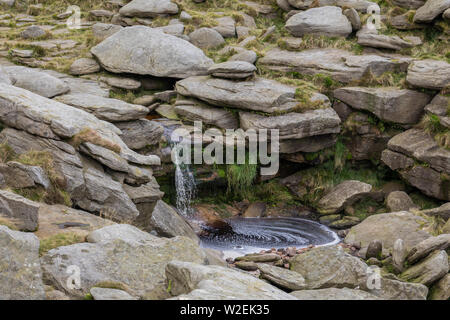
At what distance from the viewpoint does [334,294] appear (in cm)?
1078

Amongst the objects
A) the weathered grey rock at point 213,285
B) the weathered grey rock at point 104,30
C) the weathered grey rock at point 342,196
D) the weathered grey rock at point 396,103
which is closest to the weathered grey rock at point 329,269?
the weathered grey rock at point 213,285

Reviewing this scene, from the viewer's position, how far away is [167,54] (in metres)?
22.8

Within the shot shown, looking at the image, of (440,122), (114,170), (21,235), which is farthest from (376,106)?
(21,235)

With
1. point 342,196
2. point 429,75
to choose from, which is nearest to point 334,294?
point 342,196

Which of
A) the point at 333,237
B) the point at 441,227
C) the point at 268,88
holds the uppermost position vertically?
the point at 268,88

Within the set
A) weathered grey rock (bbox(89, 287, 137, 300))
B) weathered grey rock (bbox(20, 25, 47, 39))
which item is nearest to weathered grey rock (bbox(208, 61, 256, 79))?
weathered grey rock (bbox(20, 25, 47, 39))

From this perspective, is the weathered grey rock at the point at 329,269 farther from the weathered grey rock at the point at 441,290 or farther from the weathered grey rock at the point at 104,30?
the weathered grey rock at the point at 104,30

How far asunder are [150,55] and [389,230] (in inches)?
477

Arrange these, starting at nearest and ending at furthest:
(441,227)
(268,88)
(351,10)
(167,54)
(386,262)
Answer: (386,262)
(441,227)
(268,88)
(167,54)
(351,10)

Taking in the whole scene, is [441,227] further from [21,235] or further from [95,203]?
[21,235]

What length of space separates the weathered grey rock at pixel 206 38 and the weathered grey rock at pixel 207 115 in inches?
233

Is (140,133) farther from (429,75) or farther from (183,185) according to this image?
(429,75)

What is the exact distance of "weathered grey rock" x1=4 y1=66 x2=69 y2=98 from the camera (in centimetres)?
1934

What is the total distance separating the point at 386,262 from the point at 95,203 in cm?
797
